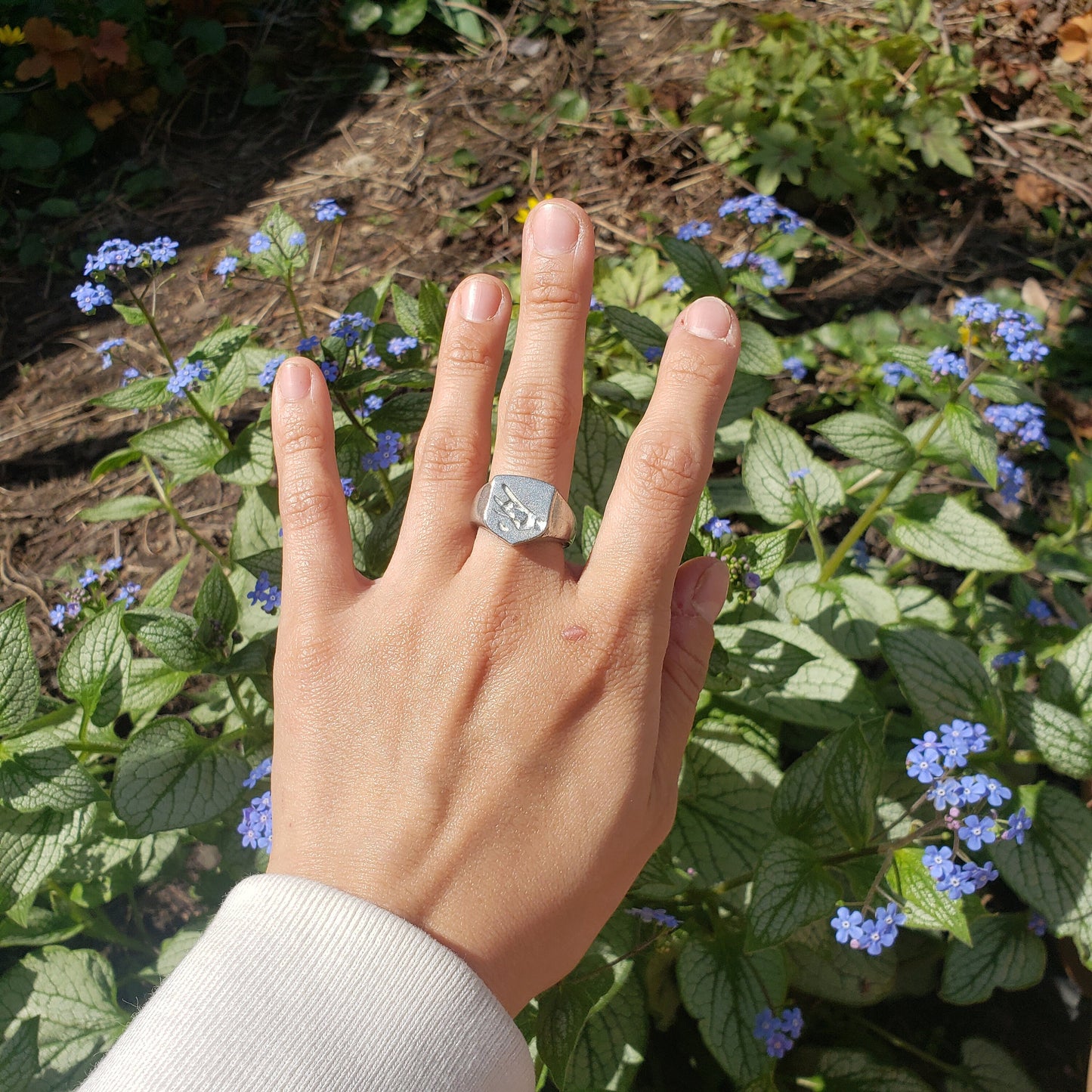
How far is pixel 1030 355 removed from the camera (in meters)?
2.30

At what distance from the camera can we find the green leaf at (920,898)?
5.37 feet

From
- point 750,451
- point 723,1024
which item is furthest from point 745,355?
point 723,1024

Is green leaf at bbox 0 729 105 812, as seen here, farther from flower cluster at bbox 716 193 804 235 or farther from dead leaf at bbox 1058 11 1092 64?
dead leaf at bbox 1058 11 1092 64

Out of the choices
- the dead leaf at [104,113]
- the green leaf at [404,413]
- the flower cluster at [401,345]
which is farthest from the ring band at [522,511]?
the dead leaf at [104,113]

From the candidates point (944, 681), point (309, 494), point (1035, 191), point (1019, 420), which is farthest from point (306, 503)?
point (1035, 191)

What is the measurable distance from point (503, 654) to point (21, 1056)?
5.00 feet

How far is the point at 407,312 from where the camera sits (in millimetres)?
2865

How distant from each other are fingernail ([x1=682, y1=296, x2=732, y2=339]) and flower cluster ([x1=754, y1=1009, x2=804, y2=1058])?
1538 mm

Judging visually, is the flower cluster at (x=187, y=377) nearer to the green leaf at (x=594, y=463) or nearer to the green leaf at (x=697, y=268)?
the green leaf at (x=594, y=463)

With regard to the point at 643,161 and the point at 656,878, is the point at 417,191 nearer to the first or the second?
the point at 643,161

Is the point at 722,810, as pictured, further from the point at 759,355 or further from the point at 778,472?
the point at 759,355

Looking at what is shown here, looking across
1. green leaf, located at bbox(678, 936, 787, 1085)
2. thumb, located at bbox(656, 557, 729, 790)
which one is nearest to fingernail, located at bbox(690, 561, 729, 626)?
thumb, located at bbox(656, 557, 729, 790)

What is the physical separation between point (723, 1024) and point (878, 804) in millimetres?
657

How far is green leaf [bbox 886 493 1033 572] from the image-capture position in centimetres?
235
